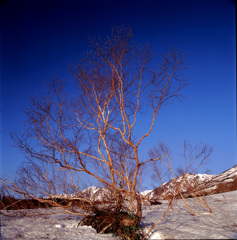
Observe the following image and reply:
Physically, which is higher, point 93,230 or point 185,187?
point 185,187

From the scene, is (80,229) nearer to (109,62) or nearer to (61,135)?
(61,135)

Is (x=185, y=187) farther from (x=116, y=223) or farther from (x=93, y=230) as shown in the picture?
(x=93, y=230)

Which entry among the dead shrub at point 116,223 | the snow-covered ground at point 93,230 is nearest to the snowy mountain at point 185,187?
the dead shrub at point 116,223

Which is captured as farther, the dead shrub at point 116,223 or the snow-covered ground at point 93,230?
the dead shrub at point 116,223

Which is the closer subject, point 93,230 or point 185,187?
point 93,230

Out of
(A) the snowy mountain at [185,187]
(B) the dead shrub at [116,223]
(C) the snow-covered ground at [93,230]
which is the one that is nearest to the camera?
(C) the snow-covered ground at [93,230]

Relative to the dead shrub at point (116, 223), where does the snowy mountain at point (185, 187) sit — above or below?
above

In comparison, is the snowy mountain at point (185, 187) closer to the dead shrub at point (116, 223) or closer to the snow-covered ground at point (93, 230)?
the dead shrub at point (116, 223)

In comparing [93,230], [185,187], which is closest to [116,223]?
[93,230]

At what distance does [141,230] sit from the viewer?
5.16m

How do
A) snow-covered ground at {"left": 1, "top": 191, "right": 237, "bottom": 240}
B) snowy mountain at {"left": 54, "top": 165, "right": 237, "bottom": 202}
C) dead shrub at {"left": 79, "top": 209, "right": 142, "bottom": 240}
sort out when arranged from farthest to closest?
snowy mountain at {"left": 54, "top": 165, "right": 237, "bottom": 202} < dead shrub at {"left": 79, "top": 209, "right": 142, "bottom": 240} < snow-covered ground at {"left": 1, "top": 191, "right": 237, "bottom": 240}

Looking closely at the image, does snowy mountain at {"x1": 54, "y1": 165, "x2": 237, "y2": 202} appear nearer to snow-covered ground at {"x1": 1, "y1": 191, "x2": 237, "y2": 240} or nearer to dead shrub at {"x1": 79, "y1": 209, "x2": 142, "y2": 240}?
dead shrub at {"x1": 79, "y1": 209, "x2": 142, "y2": 240}

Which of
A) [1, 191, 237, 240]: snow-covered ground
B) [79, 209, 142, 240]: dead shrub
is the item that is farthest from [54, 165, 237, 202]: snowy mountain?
[1, 191, 237, 240]: snow-covered ground

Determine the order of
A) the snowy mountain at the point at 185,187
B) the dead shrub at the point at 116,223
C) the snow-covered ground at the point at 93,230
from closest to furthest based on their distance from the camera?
the snow-covered ground at the point at 93,230 → the dead shrub at the point at 116,223 → the snowy mountain at the point at 185,187
